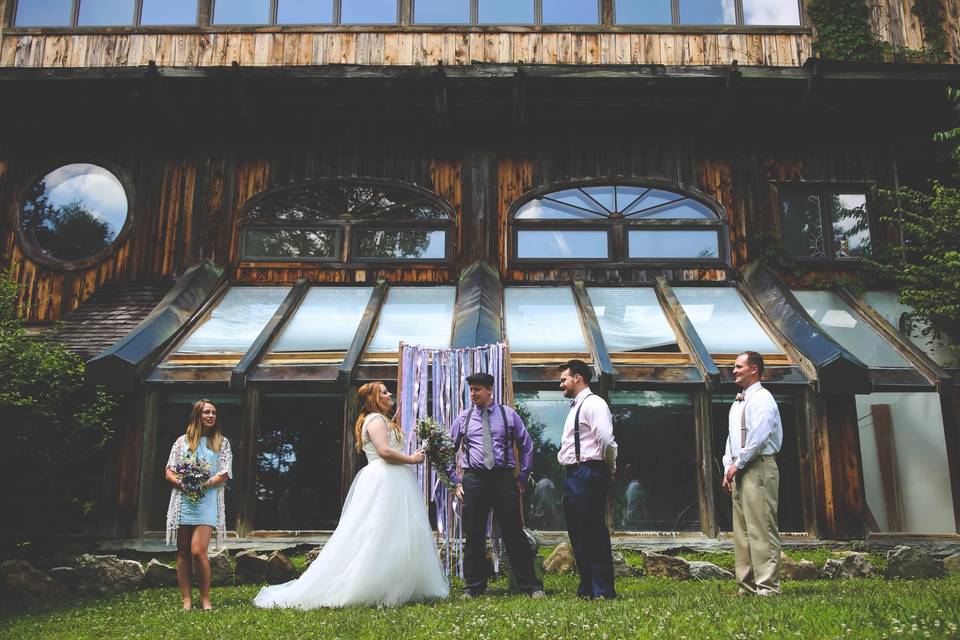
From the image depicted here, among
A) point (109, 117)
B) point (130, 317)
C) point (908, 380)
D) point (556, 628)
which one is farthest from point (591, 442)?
point (109, 117)

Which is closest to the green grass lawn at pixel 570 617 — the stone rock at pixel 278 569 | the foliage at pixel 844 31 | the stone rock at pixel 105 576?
the stone rock at pixel 105 576

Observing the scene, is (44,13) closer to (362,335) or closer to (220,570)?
(362,335)

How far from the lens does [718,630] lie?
14.9ft

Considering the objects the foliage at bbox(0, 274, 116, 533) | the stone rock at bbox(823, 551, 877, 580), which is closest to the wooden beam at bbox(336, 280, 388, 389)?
the foliage at bbox(0, 274, 116, 533)

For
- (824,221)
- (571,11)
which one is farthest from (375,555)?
(571,11)

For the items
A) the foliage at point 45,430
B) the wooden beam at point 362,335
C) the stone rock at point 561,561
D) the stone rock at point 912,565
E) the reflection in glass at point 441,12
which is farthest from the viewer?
the reflection in glass at point 441,12

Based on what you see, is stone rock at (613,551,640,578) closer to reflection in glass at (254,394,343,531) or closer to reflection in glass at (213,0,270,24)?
reflection in glass at (254,394,343,531)

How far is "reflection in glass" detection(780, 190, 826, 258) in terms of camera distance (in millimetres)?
12047

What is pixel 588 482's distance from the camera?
252 inches

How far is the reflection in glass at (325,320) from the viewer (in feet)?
33.3

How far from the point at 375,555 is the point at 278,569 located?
238 cm

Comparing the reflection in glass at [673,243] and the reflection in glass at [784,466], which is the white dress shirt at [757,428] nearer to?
the reflection in glass at [784,466]

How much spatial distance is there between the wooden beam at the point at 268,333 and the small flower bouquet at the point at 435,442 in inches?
123

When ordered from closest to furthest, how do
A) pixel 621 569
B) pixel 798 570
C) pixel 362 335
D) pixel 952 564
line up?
1. pixel 798 570
2. pixel 952 564
3. pixel 621 569
4. pixel 362 335
